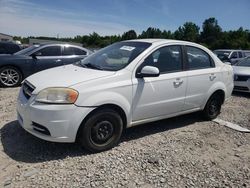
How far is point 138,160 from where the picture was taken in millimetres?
3973

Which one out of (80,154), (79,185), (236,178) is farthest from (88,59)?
(236,178)

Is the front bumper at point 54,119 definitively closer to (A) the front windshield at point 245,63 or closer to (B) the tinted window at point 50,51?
(B) the tinted window at point 50,51

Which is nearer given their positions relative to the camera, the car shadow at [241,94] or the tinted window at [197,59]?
the tinted window at [197,59]

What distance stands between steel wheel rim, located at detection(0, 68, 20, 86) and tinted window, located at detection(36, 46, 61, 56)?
1.07 m

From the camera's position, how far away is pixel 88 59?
16.8 ft

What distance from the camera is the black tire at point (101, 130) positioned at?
389 centimetres

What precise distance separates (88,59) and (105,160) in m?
2.01

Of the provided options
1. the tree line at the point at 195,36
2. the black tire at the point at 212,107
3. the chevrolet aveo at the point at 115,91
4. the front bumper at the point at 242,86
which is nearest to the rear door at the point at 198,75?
the chevrolet aveo at the point at 115,91

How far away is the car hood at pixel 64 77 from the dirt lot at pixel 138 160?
95 cm

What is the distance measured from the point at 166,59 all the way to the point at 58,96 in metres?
2.06

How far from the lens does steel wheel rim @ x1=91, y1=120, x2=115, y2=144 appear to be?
3998 mm

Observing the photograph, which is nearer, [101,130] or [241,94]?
[101,130]

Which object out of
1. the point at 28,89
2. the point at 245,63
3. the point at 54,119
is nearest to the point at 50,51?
the point at 28,89

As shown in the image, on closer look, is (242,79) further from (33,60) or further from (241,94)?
(33,60)
